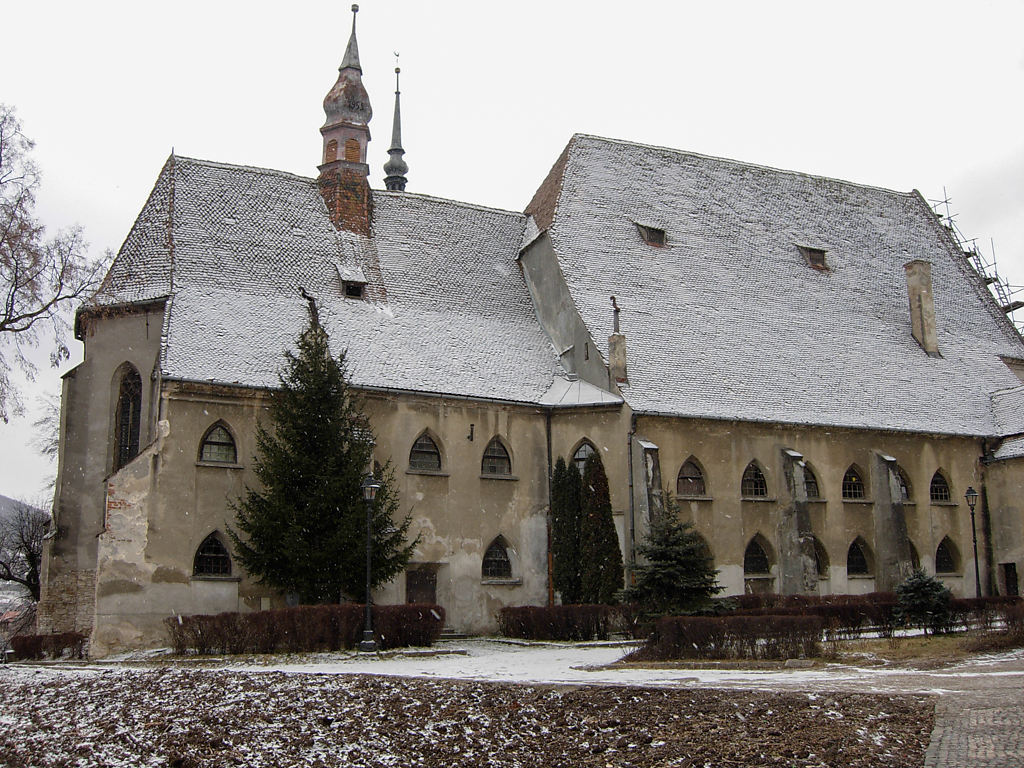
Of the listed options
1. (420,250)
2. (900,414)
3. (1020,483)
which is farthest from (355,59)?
(1020,483)

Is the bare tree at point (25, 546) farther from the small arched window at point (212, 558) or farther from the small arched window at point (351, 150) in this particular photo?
the small arched window at point (351, 150)

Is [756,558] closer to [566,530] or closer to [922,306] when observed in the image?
[566,530]

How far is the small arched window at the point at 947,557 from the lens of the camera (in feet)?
108

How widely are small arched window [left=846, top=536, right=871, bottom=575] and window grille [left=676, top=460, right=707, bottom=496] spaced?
5434mm

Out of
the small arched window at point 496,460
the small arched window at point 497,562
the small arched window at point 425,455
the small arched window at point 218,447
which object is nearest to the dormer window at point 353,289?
the small arched window at point 425,455

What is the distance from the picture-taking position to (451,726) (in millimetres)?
11758

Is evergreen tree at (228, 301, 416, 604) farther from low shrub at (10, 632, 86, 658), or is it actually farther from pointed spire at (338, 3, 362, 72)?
pointed spire at (338, 3, 362, 72)

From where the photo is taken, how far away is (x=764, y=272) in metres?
35.5

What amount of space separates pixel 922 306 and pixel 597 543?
1626 centimetres

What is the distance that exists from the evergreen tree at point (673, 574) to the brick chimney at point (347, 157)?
50.1ft

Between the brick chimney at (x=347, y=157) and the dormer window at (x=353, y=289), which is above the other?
the brick chimney at (x=347, y=157)

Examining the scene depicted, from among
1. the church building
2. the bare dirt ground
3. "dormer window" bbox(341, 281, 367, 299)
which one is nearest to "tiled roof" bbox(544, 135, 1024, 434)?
the church building

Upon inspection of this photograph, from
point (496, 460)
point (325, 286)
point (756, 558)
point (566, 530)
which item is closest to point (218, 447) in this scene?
point (325, 286)

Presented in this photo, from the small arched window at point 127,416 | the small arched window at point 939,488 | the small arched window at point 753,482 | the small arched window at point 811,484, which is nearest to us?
the small arched window at point 127,416
